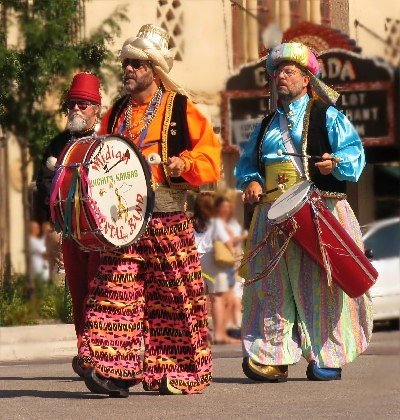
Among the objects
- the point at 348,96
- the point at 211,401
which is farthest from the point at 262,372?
the point at 348,96

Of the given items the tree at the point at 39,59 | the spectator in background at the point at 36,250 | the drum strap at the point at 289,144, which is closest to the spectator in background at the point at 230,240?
the drum strap at the point at 289,144

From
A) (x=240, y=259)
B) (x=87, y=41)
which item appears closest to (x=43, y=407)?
(x=240, y=259)

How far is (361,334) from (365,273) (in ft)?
1.71

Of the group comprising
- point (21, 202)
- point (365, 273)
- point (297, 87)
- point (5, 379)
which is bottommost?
point (5, 379)

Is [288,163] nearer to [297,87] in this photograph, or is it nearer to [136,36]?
[297,87]

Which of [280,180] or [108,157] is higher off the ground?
[108,157]

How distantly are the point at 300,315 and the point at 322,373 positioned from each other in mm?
289

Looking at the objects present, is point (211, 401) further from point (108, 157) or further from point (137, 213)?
point (108, 157)

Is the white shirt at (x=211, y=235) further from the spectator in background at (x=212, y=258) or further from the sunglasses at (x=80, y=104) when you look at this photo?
the sunglasses at (x=80, y=104)

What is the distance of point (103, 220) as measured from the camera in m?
5.07

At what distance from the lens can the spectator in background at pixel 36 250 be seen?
4832mm

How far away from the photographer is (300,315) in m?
6.12

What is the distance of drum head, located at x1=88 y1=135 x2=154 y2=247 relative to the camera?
16.8 feet

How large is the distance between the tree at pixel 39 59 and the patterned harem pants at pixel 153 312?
960 millimetres
